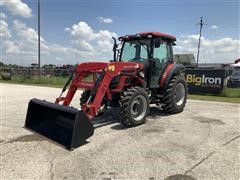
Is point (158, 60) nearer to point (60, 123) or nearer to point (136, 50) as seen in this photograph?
point (136, 50)

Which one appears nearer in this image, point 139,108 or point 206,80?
point 139,108

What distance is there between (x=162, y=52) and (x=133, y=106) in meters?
2.36

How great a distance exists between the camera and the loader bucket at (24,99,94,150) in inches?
191

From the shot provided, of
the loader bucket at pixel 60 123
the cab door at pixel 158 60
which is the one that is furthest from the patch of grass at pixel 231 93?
the loader bucket at pixel 60 123

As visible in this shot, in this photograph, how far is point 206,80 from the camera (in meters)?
13.7

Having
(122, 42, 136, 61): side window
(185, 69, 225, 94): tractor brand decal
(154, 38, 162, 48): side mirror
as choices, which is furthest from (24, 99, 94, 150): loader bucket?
(185, 69, 225, 94): tractor brand decal

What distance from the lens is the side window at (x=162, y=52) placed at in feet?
25.2

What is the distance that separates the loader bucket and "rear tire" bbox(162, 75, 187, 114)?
335 cm

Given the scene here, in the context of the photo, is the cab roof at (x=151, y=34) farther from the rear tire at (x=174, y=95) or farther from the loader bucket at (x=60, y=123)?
the loader bucket at (x=60, y=123)

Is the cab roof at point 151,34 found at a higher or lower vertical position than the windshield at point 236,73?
higher

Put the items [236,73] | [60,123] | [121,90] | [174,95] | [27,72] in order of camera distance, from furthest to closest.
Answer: [27,72]
[236,73]
[174,95]
[121,90]
[60,123]

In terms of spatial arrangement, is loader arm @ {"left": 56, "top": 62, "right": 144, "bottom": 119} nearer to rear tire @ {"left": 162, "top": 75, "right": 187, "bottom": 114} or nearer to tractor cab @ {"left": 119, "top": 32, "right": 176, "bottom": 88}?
tractor cab @ {"left": 119, "top": 32, "right": 176, "bottom": 88}

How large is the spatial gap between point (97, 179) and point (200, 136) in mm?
2896

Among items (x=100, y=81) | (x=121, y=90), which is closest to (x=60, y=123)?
(x=100, y=81)
